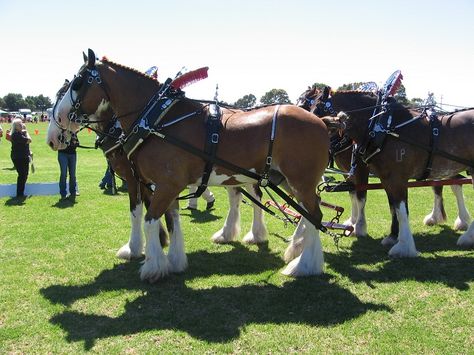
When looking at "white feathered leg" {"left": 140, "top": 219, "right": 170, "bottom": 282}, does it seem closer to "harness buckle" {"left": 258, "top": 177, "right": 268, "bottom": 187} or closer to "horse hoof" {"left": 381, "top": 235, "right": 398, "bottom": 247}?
"harness buckle" {"left": 258, "top": 177, "right": 268, "bottom": 187}

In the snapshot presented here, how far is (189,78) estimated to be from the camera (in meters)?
5.36

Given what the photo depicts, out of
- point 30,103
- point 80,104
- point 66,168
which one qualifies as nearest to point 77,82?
point 80,104

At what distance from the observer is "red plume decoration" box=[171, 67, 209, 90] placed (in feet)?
17.5

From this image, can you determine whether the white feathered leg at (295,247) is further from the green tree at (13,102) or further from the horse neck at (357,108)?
the green tree at (13,102)

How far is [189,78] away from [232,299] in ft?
8.70

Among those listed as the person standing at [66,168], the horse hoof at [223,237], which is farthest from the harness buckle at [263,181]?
the person standing at [66,168]

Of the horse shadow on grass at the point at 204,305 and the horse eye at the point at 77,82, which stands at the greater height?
the horse eye at the point at 77,82

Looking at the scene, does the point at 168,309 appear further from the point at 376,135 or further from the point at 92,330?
the point at 376,135

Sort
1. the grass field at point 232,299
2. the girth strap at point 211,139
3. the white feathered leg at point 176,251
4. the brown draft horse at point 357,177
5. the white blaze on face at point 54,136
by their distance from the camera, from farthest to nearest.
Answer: the brown draft horse at point 357,177
the white feathered leg at point 176,251
the white blaze on face at point 54,136
the girth strap at point 211,139
the grass field at point 232,299

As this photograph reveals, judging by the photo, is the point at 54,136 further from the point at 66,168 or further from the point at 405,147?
the point at 66,168

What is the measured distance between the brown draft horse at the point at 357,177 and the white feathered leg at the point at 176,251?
107 inches

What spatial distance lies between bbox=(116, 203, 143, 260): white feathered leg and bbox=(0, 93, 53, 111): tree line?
12822 centimetres

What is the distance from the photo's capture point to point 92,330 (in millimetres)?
4188

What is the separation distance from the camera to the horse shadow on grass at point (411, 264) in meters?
5.46
